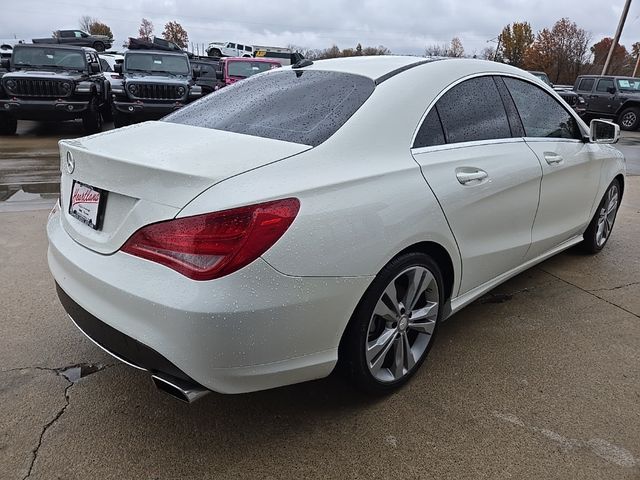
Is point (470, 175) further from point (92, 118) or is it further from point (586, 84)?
point (586, 84)

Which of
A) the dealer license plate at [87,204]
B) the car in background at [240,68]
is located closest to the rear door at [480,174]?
the dealer license plate at [87,204]

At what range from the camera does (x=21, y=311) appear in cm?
328

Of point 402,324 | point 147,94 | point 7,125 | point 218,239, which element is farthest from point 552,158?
point 7,125

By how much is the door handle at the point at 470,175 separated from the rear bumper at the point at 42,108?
1030cm

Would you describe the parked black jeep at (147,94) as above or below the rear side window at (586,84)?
below

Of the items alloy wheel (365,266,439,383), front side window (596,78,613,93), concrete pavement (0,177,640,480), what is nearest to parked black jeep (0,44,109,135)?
concrete pavement (0,177,640,480)

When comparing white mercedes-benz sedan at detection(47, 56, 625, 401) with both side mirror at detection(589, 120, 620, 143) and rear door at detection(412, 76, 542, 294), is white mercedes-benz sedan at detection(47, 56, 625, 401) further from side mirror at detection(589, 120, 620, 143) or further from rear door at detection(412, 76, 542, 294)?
side mirror at detection(589, 120, 620, 143)

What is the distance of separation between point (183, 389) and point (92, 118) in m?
11.0

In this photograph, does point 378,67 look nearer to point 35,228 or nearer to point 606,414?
point 606,414

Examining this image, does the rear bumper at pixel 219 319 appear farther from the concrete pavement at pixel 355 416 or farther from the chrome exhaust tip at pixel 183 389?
the concrete pavement at pixel 355 416

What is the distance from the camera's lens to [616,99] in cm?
1848

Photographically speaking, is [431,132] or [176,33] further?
[176,33]

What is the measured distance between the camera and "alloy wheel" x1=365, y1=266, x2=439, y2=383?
2.36 metres

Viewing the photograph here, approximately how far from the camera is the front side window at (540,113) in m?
3.29
